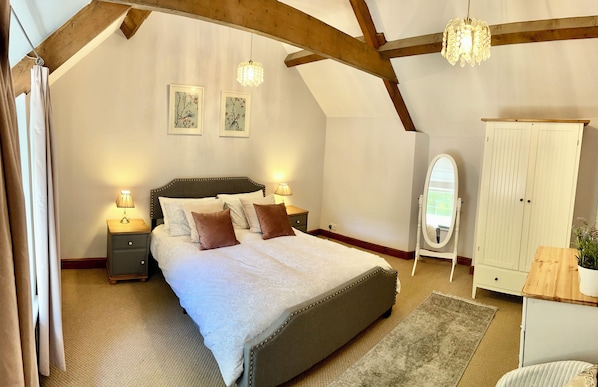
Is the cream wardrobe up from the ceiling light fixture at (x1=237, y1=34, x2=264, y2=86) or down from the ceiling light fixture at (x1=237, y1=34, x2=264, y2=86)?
down

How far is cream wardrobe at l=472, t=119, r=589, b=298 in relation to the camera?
3734mm

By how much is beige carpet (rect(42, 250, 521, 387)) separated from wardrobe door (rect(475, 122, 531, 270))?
535mm

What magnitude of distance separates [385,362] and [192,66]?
385cm

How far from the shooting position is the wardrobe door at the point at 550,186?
3.69 meters

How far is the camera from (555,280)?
2.19 m

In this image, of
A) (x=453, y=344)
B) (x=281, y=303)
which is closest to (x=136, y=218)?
(x=281, y=303)

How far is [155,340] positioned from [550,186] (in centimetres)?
387

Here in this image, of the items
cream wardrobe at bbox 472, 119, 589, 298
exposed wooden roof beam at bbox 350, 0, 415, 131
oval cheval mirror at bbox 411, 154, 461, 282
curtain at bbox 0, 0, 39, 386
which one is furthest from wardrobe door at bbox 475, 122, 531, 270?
curtain at bbox 0, 0, 39, 386

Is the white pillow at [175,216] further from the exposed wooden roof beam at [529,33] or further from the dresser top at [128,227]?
the exposed wooden roof beam at [529,33]

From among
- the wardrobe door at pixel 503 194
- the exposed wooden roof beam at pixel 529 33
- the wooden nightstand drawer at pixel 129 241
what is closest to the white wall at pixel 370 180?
the wardrobe door at pixel 503 194

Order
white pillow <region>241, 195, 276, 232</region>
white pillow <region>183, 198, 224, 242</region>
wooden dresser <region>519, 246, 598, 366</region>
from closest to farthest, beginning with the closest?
wooden dresser <region>519, 246, 598, 366</region> < white pillow <region>183, 198, 224, 242</region> < white pillow <region>241, 195, 276, 232</region>

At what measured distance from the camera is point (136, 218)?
14.9 ft

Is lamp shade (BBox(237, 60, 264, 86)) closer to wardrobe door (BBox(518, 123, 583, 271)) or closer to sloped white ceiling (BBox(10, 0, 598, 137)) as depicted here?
sloped white ceiling (BBox(10, 0, 598, 137))

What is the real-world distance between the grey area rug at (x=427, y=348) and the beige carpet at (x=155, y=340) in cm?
7
